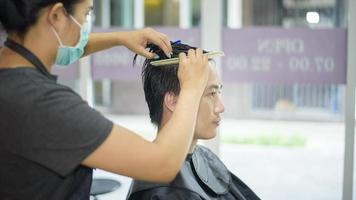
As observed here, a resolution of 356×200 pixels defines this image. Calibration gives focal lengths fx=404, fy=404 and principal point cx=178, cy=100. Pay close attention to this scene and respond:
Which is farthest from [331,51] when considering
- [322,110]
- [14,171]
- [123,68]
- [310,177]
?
[322,110]

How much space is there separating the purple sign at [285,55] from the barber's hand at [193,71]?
48.2 inches

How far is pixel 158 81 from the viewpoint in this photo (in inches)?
49.2

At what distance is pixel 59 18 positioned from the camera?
840mm

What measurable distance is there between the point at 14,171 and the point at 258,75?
5.18 feet

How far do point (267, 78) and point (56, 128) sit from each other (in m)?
1.59

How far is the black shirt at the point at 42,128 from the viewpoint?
78 centimetres

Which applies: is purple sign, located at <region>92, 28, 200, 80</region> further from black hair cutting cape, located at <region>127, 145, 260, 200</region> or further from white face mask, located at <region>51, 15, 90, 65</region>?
white face mask, located at <region>51, 15, 90, 65</region>

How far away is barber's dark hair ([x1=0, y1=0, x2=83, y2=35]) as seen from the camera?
81cm

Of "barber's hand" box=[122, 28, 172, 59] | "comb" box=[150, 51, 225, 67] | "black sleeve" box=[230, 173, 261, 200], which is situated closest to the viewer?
"comb" box=[150, 51, 225, 67]

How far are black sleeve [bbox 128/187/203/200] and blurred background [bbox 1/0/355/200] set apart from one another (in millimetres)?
315

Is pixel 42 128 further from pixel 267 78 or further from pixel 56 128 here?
pixel 267 78

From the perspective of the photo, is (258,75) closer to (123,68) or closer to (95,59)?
(123,68)

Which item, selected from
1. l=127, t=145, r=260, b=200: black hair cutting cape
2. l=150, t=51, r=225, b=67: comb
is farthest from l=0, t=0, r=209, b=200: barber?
l=127, t=145, r=260, b=200: black hair cutting cape

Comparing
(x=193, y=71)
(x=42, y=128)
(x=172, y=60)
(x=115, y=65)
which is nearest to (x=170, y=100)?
(x=172, y=60)
